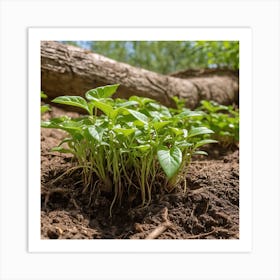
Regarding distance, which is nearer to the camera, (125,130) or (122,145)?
(125,130)

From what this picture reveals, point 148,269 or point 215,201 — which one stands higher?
point 215,201

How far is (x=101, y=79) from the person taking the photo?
2148 millimetres

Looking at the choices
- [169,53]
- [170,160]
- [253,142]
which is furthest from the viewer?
[169,53]

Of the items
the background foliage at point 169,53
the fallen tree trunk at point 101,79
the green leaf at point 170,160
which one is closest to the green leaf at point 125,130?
the green leaf at point 170,160

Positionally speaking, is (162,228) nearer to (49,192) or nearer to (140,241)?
(140,241)

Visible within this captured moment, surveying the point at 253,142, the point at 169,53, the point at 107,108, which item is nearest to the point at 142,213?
the point at 107,108

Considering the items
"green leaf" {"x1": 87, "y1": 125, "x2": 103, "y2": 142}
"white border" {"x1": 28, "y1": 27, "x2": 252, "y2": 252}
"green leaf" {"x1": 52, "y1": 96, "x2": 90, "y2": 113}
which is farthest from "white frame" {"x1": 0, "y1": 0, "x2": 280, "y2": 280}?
"green leaf" {"x1": 87, "y1": 125, "x2": 103, "y2": 142}

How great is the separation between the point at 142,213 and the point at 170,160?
0.85ft

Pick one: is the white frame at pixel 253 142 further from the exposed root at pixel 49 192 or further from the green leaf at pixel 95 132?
the green leaf at pixel 95 132

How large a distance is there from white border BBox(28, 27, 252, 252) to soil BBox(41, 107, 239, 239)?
0.02 metres
